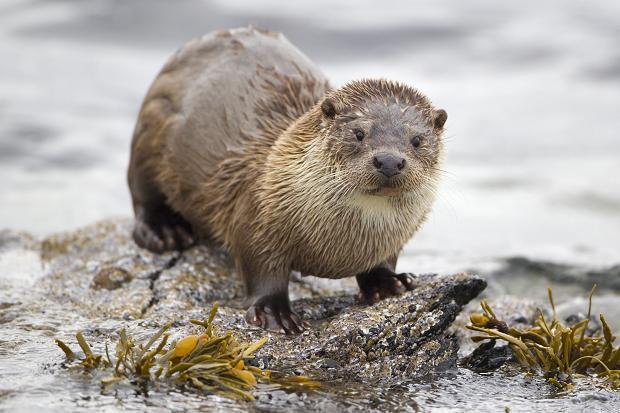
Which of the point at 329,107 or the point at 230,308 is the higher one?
the point at 329,107

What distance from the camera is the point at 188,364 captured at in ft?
12.4

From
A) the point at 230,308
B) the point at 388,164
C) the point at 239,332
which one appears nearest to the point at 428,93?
the point at 230,308

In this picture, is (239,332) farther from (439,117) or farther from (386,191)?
(439,117)

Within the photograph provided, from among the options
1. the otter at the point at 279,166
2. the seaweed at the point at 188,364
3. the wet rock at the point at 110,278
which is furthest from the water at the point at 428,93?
the seaweed at the point at 188,364

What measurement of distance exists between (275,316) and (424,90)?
821 centimetres

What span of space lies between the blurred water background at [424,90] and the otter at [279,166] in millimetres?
3256

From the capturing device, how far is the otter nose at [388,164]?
433cm

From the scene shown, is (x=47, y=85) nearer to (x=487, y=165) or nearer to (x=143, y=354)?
(x=487, y=165)

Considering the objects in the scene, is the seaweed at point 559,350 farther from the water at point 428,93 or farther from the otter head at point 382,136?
the water at point 428,93

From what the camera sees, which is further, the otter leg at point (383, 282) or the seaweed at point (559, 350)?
the otter leg at point (383, 282)

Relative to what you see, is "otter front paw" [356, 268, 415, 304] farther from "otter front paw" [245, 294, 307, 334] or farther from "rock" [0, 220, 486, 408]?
"otter front paw" [245, 294, 307, 334]

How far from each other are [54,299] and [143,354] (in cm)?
160

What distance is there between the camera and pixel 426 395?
401cm

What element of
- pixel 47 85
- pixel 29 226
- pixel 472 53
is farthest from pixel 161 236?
pixel 472 53
